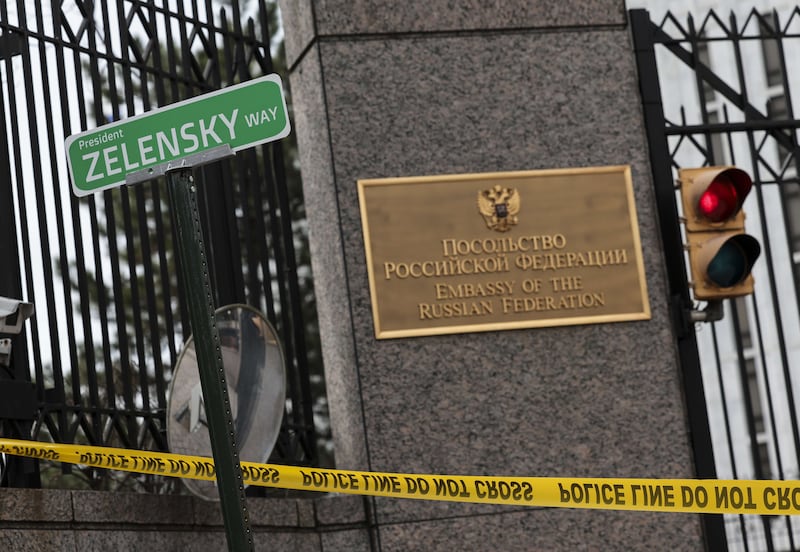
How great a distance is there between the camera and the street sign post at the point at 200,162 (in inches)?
147

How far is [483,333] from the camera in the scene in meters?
6.90

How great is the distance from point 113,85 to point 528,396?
2452mm

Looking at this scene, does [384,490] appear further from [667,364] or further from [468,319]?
[667,364]

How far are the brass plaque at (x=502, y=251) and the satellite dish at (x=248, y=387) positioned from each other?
685mm

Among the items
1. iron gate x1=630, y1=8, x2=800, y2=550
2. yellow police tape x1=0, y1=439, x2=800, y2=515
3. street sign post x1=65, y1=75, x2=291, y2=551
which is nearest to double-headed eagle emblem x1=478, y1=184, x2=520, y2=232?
iron gate x1=630, y1=8, x2=800, y2=550

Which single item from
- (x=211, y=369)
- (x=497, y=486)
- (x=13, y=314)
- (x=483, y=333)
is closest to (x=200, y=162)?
(x=211, y=369)

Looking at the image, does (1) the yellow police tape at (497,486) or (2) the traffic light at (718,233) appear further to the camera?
(2) the traffic light at (718,233)

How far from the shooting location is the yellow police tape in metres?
5.18

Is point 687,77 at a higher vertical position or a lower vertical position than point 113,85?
higher

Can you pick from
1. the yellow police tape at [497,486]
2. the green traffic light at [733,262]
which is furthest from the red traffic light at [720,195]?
the yellow police tape at [497,486]

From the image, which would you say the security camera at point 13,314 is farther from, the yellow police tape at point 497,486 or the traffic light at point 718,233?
the traffic light at point 718,233

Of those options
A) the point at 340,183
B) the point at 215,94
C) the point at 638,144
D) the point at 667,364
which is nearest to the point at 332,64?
the point at 340,183

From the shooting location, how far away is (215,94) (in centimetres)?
395

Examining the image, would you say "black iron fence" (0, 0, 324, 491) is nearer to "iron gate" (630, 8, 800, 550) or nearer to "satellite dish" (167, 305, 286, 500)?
"satellite dish" (167, 305, 286, 500)
